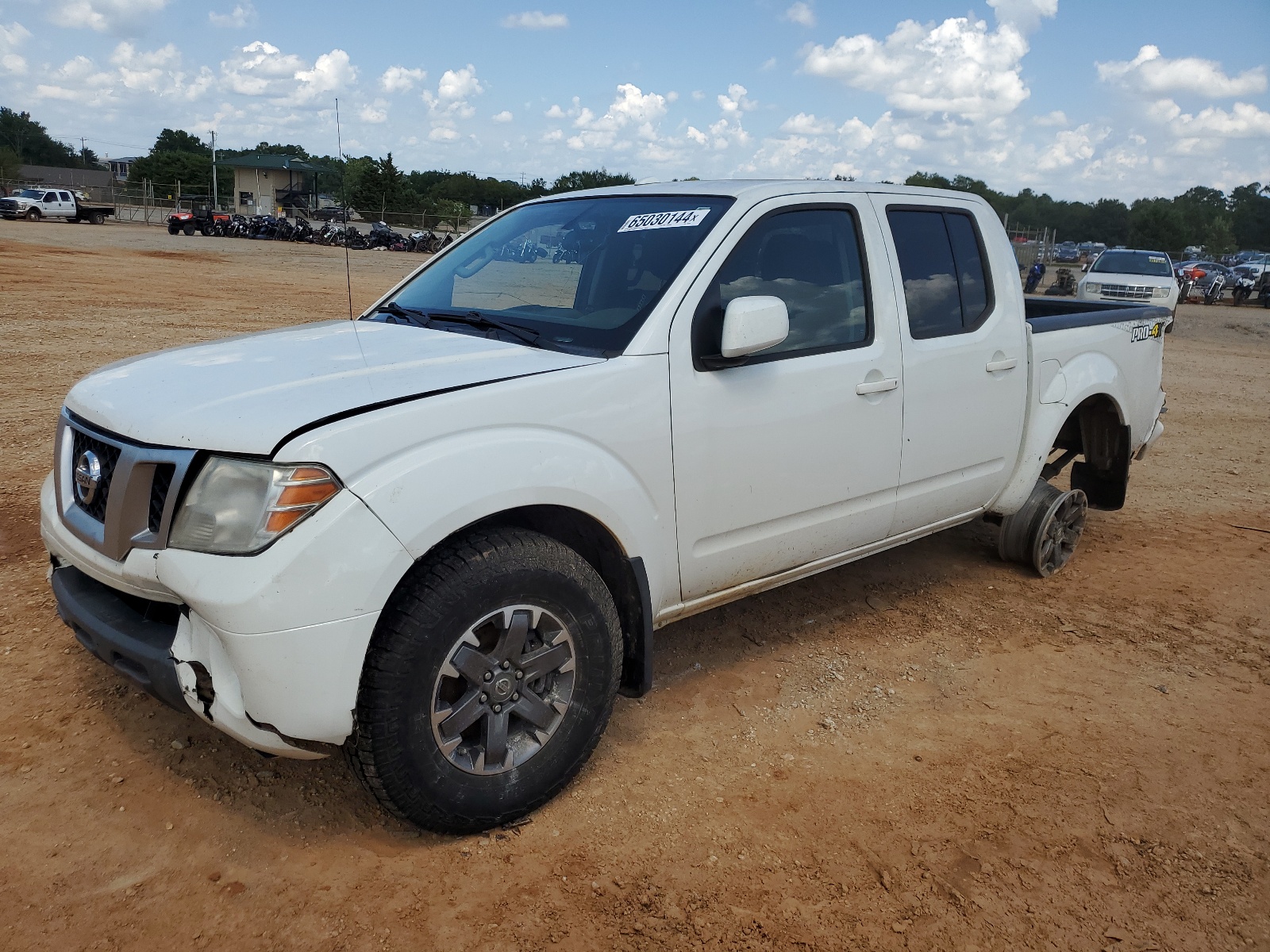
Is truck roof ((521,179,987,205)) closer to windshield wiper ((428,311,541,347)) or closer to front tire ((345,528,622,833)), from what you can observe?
windshield wiper ((428,311,541,347))

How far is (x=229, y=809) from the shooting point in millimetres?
2889

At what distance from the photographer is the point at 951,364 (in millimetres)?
4051

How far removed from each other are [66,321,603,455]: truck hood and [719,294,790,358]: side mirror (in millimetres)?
432

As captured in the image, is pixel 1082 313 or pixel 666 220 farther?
pixel 1082 313

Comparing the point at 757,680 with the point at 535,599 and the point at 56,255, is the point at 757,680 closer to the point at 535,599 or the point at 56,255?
the point at 535,599

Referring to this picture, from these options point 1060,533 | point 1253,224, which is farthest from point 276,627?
point 1253,224

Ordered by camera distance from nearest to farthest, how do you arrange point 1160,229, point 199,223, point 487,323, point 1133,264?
1. point 487,323
2. point 1133,264
3. point 199,223
4. point 1160,229

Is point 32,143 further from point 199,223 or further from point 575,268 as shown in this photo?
point 575,268

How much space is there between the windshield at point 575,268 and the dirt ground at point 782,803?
148 centimetres

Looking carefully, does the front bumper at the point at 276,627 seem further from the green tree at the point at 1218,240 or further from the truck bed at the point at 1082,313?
the green tree at the point at 1218,240

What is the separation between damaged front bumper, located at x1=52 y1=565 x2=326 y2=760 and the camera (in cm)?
241

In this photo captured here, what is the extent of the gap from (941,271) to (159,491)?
10.5 ft

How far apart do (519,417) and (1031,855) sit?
198 centimetres

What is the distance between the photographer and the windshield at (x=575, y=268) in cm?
325
